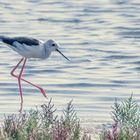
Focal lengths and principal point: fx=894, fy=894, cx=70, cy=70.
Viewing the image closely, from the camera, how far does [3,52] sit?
641 inches

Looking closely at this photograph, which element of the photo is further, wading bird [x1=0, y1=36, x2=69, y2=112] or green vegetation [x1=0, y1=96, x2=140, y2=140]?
wading bird [x1=0, y1=36, x2=69, y2=112]

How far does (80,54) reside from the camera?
16.2 meters

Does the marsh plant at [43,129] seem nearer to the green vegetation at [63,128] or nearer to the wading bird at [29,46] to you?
the green vegetation at [63,128]

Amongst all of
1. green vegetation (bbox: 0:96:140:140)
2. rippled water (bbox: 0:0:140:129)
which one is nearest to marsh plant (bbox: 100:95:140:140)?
green vegetation (bbox: 0:96:140:140)

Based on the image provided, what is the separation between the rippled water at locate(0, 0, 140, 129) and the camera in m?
12.4

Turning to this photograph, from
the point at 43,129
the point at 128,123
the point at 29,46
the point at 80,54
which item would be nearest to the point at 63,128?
the point at 43,129

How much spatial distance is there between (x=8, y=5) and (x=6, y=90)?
28.1 ft

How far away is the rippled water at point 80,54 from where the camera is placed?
12.4 meters

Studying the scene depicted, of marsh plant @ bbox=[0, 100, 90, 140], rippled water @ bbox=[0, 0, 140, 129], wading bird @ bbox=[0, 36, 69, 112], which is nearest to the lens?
marsh plant @ bbox=[0, 100, 90, 140]

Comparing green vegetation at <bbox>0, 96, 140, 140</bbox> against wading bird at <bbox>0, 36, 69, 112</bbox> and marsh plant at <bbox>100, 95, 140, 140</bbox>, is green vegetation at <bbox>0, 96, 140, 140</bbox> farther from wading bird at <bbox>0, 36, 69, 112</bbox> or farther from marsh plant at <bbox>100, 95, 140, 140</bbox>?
wading bird at <bbox>0, 36, 69, 112</bbox>

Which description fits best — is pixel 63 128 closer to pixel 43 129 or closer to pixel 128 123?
pixel 43 129

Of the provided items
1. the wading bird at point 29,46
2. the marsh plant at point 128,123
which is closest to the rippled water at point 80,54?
the wading bird at point 29,46

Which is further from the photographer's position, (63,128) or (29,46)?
(29,46)

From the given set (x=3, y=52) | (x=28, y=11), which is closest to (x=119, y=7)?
(x=28, y=11)
